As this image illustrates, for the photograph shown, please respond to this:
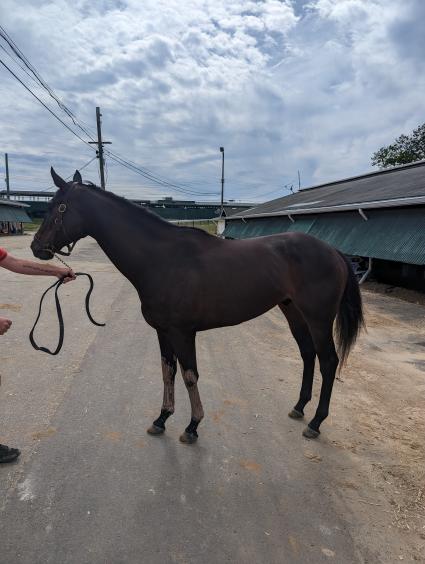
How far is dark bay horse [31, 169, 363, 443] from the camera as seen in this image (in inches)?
122

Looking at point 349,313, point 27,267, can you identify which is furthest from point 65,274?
point 349,313

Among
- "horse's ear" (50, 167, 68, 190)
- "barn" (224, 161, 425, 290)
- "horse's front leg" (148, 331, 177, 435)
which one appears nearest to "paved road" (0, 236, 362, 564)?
"horse's front leg" (148, 331, 177, 435)

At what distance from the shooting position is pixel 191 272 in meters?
3.10

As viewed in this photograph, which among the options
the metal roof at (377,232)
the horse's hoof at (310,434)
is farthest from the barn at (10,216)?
the horse's hoof at (310,434)

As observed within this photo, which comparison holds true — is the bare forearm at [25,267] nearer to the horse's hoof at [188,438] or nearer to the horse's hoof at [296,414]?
the horse's hoof at [188,438]

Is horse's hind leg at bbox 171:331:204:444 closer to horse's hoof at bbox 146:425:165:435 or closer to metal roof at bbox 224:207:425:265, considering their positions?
horse's hoof at bbox 146:425:165:435

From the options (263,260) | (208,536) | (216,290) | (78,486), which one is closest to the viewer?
(208,536)

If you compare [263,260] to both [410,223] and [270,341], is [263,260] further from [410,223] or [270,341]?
[410,223]

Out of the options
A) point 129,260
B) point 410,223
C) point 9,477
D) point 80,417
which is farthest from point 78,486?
point 410,223

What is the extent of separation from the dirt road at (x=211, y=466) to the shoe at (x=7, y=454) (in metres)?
0.06

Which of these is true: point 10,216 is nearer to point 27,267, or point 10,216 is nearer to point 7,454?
point 27,267

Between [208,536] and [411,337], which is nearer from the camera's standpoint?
[208,536]

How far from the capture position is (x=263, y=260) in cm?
338

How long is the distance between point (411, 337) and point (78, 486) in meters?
6.06
